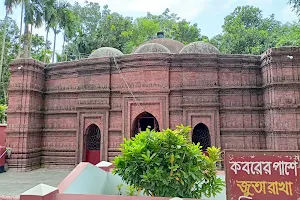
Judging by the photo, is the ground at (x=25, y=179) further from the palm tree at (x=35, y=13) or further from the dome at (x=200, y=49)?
the palm tree at (x=35, y=13)

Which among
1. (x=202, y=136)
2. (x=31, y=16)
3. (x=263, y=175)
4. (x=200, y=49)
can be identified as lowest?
(x=263, y=175)

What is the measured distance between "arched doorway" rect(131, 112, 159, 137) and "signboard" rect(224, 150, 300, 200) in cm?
731

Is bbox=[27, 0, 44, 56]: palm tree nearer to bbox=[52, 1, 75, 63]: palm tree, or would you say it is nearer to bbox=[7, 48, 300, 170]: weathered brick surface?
bbox=[52, 1, 75, 63]: palm tree

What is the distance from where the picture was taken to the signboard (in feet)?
11.4

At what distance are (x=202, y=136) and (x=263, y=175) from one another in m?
7.48

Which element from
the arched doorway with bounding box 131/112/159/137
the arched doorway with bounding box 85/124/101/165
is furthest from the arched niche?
the arched doorway with bounding box 131/112/159/137

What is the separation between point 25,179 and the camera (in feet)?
30.7

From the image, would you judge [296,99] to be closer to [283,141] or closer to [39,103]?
[283,141]

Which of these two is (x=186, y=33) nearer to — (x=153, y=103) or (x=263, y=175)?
(x=153, y=103)

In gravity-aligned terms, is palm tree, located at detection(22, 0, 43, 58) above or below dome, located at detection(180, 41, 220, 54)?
above

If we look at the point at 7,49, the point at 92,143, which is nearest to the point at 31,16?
the point at 7,49

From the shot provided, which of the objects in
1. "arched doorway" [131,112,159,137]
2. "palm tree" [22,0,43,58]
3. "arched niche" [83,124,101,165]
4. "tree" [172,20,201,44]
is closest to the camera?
"arched doorway" [131,112,159,137]

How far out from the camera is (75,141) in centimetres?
1186

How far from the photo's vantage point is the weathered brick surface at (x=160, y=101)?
979cm
